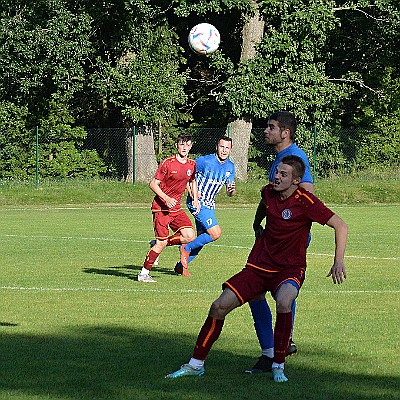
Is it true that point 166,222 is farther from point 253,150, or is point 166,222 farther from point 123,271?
point 253,150

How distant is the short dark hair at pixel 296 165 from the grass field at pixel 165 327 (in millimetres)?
1462

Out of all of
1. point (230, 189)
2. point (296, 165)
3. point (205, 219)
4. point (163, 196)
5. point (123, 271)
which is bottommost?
point (123, 271)

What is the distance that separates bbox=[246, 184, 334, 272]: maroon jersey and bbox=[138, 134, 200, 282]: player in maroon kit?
644 cm

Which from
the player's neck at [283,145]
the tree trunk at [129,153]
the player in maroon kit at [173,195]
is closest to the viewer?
the player's neck at [283,145]

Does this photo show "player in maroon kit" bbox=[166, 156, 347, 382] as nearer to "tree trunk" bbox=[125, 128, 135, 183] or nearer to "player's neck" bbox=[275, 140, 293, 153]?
"player's neck" bbox=[275, 140, 293, 153]

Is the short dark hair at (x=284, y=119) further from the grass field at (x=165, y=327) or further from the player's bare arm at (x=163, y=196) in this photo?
the player's bare arm at (x=163, y=196)

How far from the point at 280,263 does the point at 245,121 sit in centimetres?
3122

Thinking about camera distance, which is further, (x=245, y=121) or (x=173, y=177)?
(x=245, y=121)

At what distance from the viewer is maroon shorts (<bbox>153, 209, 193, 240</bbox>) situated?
14.6 metres

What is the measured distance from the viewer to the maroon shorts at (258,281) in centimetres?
770

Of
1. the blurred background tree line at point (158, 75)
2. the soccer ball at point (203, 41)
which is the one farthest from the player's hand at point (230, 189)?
the blurred background tree line at point (158, 75)

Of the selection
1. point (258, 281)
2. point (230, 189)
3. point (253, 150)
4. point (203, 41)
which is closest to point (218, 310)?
point (258, 281)

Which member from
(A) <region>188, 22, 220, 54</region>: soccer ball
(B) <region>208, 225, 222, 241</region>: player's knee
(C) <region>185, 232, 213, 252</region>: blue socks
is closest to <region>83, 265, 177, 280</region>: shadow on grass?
(C) <region>185, 232, 213, 252</region>: blue socks

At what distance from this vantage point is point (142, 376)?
7.71m
